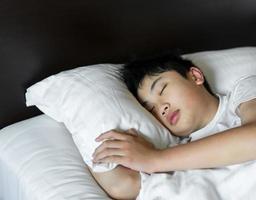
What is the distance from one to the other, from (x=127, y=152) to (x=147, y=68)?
0.93ft

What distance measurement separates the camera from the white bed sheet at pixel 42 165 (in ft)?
3.54

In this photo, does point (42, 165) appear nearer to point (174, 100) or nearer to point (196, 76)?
point (174, 100)

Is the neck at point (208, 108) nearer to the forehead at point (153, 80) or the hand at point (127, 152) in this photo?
the forehead at point (153, 80)

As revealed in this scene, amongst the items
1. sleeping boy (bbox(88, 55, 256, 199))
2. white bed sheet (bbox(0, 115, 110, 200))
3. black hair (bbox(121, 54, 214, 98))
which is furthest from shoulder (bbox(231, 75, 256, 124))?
white bed sheet (bbox(0, 115, 110, 200))

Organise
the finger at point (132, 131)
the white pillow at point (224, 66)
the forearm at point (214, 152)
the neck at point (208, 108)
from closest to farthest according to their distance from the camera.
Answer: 1. the forearm at point (214, 152)
2. the finger at point (132, 131)
3. the neck at point (208, 108)
4. the white pillow at point (224, 66)

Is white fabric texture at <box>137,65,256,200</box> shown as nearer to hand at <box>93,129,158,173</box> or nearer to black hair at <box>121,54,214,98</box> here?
hand at <box>93,129,158,173</box>

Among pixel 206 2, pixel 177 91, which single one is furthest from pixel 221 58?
pixel 177 91

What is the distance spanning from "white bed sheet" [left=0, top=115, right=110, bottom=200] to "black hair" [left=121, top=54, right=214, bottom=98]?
0.70ft

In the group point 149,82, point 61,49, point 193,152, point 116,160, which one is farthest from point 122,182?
point 61,49

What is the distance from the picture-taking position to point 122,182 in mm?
1077

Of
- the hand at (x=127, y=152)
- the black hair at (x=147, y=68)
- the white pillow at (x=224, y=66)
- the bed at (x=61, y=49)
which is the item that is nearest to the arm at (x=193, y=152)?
the hand at (x=127, y=152)

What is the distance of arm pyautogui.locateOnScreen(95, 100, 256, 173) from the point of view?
1011mm

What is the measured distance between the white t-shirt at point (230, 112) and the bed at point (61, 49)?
0.31m

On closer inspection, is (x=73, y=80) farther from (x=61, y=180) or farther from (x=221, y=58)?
(x=221, y=58)
